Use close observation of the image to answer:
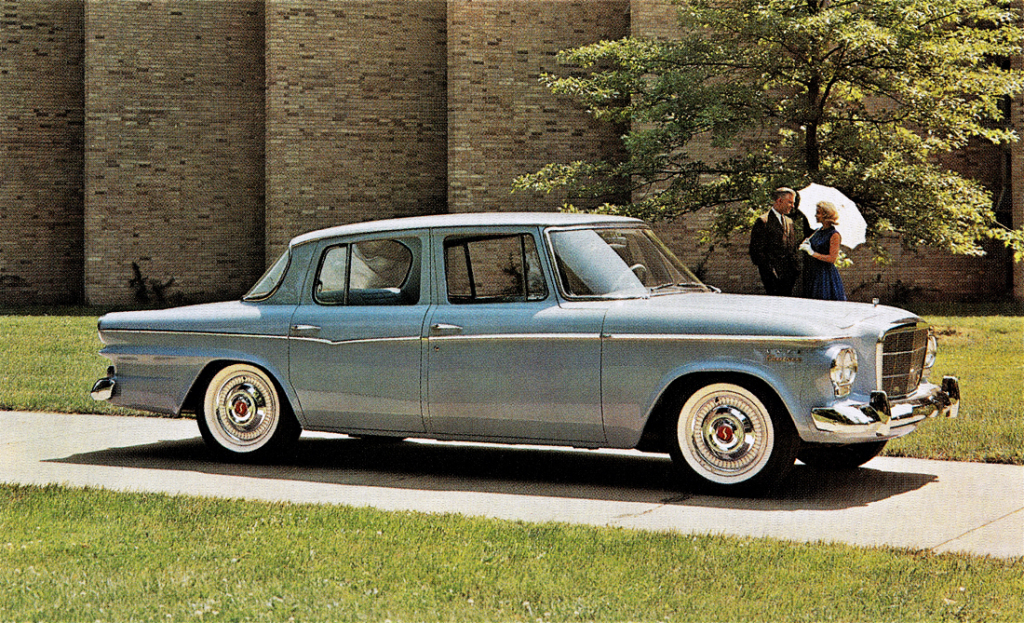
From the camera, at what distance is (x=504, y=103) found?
24359 mm

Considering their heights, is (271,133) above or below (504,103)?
below

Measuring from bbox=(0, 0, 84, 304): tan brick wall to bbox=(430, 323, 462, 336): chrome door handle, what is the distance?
23318 mm

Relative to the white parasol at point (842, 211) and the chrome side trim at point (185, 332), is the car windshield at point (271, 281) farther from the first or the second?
the white parasol at point (842, 211)

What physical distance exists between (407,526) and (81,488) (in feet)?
7.72

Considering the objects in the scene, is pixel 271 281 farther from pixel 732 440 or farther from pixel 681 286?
pixel 732 440

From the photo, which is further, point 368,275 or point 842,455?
point 368,275

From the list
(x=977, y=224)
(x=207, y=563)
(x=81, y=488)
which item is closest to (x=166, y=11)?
(x=977, y=224)

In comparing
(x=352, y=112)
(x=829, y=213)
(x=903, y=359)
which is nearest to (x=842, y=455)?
(x=903, y=359)

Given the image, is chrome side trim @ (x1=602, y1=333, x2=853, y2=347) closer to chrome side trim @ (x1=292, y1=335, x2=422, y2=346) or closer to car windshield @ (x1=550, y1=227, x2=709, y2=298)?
car windshield @ (x1=550, y1=227, x2=709, y2=298)

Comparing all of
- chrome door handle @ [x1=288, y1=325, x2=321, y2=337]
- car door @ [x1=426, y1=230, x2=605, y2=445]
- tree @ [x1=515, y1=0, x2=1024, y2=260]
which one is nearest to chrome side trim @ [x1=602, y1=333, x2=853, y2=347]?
car door @ [x1=426, y1=230, x2=605, y2=445]

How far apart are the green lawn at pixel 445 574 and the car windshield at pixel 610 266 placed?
186 cm

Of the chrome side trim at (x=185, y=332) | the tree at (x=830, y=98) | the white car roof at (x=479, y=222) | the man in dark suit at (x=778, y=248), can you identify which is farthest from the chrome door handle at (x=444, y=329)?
the tree at (x=830, y=98)

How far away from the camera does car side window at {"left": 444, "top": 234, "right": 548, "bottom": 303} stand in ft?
24.8

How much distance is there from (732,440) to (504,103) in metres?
18.1
